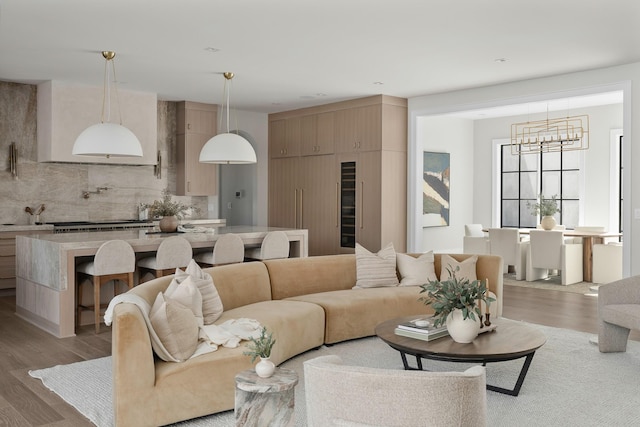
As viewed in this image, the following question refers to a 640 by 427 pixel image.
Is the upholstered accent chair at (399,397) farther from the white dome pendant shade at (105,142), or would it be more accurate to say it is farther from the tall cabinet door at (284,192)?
the tall cabinet door at (284,192)

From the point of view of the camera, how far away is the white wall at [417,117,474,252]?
35.3 ft

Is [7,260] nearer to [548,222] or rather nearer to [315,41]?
[315,41]

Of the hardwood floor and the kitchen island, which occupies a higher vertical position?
the kitchen island

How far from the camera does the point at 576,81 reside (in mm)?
6816

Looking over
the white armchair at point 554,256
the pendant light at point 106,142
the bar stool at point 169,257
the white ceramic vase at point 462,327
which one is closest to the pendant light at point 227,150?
the pendant light at point 106,142

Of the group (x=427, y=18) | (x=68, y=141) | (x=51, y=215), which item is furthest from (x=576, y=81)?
(x=51, y=215)

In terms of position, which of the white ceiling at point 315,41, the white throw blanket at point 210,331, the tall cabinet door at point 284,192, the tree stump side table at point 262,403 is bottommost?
the tree stump side table at point 262,403

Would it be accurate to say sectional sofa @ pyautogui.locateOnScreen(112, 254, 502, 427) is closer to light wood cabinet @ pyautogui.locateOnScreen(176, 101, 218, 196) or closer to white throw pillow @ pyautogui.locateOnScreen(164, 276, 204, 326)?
white throw pillow @ pyautogui.locateOnScreen(164, 276, 204, 326)

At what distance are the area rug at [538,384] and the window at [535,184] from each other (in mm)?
5593

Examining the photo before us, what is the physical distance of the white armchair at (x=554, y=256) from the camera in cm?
818

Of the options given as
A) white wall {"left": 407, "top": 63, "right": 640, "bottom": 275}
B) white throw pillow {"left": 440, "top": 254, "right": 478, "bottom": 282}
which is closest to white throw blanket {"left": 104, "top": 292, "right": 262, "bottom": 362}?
white throw pillow {"left": 440, "top": 254, "right": 478, "bottom": 282}

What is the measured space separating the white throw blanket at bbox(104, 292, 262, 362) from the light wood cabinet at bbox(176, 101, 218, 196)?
562 centimetres

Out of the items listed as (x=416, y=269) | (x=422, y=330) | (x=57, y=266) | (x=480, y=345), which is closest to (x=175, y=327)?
(x=422, y=330)

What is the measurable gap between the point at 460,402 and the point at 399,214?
691 cm
